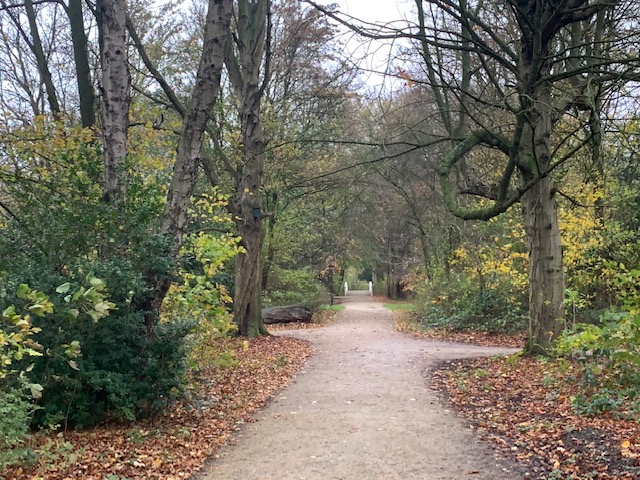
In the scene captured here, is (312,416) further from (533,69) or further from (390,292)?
(390,292)

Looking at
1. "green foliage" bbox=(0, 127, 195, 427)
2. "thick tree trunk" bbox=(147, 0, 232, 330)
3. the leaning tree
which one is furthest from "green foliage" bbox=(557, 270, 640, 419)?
"thick tree trunk" bbox=(147, 0, 232, 330)

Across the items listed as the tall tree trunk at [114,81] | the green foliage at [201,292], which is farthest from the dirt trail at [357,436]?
the tall tree trunk at [114,81]

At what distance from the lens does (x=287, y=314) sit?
21.7 m

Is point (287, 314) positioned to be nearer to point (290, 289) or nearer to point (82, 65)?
point (290, 289)

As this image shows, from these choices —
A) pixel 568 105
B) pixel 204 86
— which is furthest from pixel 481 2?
pixel 204 86

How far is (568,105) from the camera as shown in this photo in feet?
30.4

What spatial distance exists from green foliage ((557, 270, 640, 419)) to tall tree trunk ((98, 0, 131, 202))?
5.78 meters

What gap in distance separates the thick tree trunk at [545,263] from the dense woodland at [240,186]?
37 mm

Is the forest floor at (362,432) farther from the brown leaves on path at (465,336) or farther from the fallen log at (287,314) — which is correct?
the fallen log at (287,314)

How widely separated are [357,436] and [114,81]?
5239 millimetres

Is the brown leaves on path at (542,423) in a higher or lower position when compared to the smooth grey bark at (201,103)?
lower

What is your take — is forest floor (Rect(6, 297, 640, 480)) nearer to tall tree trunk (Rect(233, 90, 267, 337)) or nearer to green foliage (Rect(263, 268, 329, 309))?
tall tree trunk (Rect(233, 90, 267, 337))

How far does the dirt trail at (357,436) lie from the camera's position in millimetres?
4793

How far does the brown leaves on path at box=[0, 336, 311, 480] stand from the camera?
451cm
